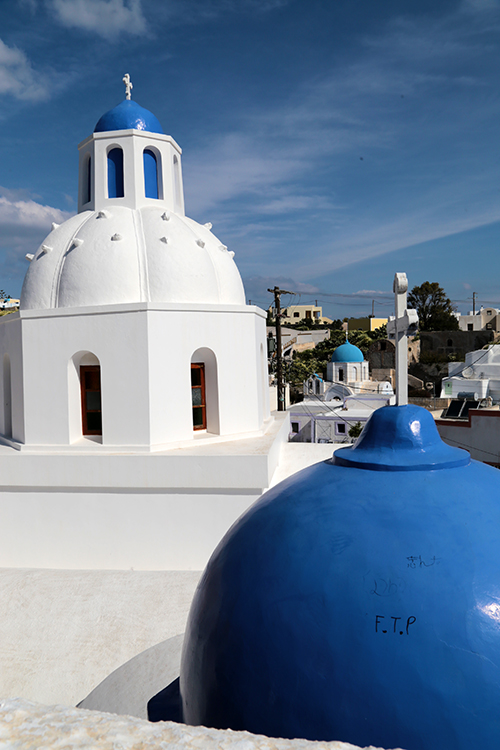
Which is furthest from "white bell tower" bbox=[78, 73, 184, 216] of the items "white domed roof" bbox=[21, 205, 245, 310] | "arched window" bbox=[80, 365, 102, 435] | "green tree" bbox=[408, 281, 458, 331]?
"green tree" bbox=[408, 281, 458, 331]

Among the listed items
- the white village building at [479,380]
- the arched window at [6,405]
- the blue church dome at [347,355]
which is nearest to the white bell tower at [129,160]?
the arched window at [6,405]

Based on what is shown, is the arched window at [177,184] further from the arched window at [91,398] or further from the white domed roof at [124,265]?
the arched window at [91,398]

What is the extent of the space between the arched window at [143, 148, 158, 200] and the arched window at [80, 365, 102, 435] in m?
3.88

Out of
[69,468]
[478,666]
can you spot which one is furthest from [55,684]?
[478,666]

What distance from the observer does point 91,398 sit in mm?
9156

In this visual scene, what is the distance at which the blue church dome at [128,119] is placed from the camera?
33.8ft

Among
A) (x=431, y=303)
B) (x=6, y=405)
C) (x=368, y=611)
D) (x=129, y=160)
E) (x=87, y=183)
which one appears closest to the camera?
(x=368, y=611)

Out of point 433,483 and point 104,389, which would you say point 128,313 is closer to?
point 104,389

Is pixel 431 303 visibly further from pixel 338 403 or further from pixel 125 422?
pixel 125 422

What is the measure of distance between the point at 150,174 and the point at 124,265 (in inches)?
102

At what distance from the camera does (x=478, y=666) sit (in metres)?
2.29

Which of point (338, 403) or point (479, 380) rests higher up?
point (479, 380)

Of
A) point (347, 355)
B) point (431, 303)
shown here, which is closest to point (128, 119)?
point (347, 355)

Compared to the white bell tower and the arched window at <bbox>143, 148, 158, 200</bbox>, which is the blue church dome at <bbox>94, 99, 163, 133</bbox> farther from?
the arched window at <bbox>143, 148, 158, 200</bbox>
